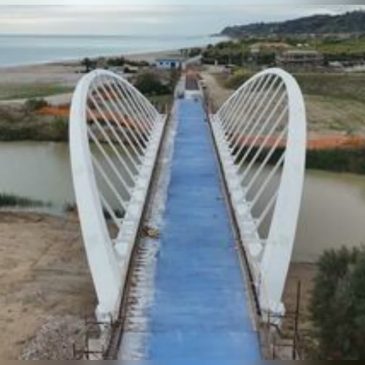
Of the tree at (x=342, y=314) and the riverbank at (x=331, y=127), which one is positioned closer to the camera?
the tree at (x=342, y=314)

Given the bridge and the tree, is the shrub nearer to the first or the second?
the bridge

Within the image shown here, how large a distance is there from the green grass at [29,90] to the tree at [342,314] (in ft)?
170

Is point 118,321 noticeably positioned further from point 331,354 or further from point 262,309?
point 331,354

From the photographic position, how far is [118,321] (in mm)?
13758

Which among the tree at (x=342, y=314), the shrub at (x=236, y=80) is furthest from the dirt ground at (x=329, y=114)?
the tree at (x=342, y=314)

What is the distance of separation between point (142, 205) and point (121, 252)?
3.89 meters

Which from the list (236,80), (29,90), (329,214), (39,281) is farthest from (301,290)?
(29,90)

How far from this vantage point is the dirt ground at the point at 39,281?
17.6 metres

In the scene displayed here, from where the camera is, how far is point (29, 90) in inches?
2862

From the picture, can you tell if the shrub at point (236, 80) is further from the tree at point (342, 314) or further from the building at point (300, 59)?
the tree at point (342, 314)

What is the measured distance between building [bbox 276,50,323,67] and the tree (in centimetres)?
6479

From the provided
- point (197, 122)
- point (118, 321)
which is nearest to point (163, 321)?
point (118, 321)

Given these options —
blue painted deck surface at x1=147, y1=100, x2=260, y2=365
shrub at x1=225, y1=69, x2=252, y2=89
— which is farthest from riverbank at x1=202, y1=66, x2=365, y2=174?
blue painted deck surface at x1=147, y1=100, x2=260, y2=365

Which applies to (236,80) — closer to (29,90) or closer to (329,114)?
(329,114)
